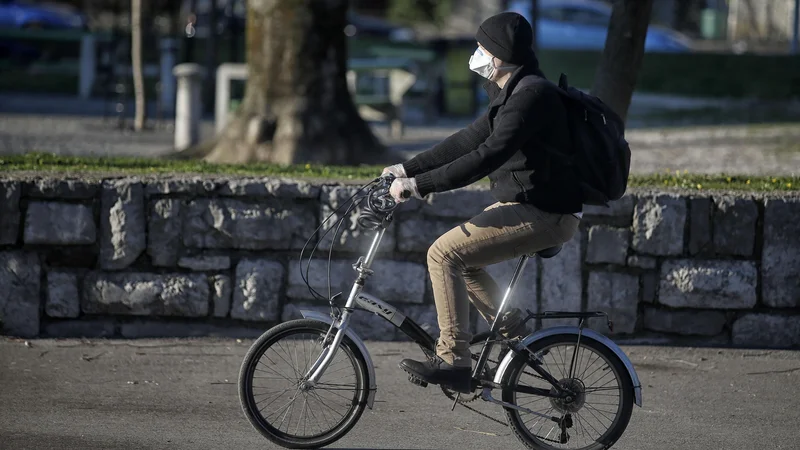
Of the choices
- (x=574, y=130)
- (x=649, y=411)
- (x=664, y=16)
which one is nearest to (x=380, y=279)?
(x=649, y=411)

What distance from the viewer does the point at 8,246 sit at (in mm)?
6812

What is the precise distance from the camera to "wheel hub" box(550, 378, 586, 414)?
16.4 ft

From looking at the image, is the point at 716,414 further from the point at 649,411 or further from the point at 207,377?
the point at 207,377

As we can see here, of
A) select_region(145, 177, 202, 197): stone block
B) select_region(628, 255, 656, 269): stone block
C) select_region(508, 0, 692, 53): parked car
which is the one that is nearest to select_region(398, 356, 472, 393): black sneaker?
select_region(628, 255, 656, 269): stone block

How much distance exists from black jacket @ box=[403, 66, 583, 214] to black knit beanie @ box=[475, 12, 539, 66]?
61 mm

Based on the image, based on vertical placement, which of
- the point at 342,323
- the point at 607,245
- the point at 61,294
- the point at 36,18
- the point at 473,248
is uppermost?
the point at 36,18

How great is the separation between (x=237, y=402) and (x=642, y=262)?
2.60 m

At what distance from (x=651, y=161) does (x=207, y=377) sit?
268 inches

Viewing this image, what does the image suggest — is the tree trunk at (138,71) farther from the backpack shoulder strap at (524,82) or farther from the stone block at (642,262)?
the backpack shoulder strap at (524,82)

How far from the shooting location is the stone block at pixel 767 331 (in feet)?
22.5

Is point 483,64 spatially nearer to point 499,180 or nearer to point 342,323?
point 499,180

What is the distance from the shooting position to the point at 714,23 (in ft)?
117

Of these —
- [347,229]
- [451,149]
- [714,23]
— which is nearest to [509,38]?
[451,149]

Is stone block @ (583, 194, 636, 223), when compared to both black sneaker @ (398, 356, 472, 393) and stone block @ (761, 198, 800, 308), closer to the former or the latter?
stone block @ (761, 198, 800, 308)
